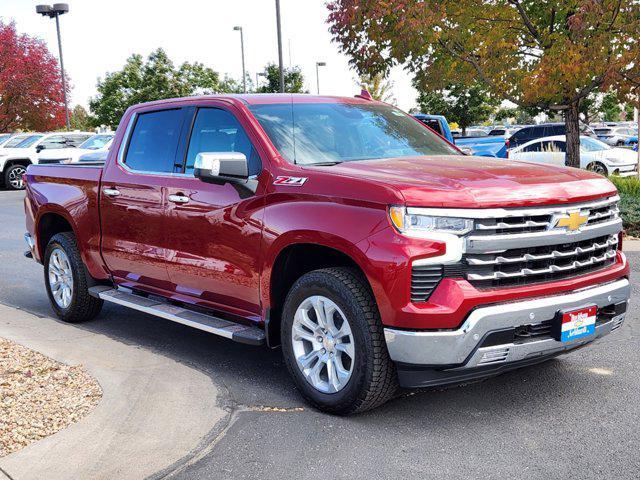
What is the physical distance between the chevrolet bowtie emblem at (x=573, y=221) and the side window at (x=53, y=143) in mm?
23082

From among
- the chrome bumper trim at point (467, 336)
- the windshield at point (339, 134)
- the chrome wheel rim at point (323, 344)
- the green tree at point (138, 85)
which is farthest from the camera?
the green tree at point (138, 85)

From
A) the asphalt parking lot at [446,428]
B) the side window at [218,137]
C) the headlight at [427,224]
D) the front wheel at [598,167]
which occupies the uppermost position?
the side window at [218,137]

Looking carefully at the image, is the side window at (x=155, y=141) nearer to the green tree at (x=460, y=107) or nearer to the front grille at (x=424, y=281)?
the front grille at (x=424, y=281)

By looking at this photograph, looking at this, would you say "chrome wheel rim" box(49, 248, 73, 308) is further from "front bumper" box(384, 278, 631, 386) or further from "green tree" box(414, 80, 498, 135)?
"green tree" box(414, 80, 498, 135)

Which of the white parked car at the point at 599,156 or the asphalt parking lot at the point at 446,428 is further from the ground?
the white parked car at the point at 599,156

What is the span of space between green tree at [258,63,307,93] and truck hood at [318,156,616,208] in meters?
30.3

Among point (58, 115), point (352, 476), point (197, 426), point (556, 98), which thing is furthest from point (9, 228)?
point (58, 115)

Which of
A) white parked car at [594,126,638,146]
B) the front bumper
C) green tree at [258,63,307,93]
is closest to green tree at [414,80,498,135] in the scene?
white parked car at [594,126,638,146]

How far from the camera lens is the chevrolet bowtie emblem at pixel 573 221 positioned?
420 centimetres

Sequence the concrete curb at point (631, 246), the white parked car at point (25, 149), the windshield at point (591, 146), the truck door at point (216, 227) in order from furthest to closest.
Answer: the white parked car at point (25, 149) → the windshield at point (591, 146) → the concrete curb at point (631, 246) → the truck door at point (216, 227)

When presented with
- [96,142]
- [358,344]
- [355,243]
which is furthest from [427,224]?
[96,142]

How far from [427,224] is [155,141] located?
2.83 m

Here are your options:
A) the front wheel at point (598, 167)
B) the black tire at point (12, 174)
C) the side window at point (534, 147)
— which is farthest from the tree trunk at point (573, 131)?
the black tire at point (12, 174)

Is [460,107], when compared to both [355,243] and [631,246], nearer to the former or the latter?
[631,246]
